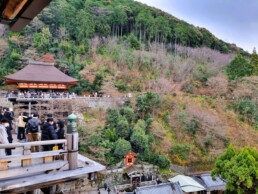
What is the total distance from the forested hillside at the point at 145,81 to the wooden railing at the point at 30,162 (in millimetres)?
12762

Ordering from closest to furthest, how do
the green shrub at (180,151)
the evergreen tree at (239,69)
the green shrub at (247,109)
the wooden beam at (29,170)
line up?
the wooden beam at (29,170) → the green shrub at (180,151) → the green shrub at (247,109) → the evergreen tree at (239,69)

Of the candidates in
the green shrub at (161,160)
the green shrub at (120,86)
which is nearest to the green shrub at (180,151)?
the green shrub at (161,160)

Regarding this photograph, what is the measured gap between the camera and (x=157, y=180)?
17.1m

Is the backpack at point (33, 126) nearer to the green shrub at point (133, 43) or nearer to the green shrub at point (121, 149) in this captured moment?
the green shrub at point (121, 149)

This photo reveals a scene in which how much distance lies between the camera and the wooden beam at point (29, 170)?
3.39m

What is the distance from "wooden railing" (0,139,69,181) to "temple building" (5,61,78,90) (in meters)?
20.0

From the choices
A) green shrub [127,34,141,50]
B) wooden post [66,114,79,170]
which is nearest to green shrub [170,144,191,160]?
wooden post [66,114,79,170]

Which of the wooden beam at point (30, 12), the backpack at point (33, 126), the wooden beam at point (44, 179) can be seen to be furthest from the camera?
the backpack at point (33, 126)

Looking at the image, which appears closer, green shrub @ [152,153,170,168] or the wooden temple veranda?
the wooden temple veranda

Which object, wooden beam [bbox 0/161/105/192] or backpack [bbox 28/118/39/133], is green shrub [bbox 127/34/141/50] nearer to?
backpack [bbox 28/118/39/133]

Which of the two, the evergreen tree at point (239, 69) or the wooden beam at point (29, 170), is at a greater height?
the evergreen tree at point (239, 69)

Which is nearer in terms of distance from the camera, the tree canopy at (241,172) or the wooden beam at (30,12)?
the wooden beam at (30,12)

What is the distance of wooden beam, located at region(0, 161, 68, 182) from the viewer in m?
3.39

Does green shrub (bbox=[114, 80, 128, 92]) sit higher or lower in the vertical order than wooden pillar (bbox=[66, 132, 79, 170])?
higher
